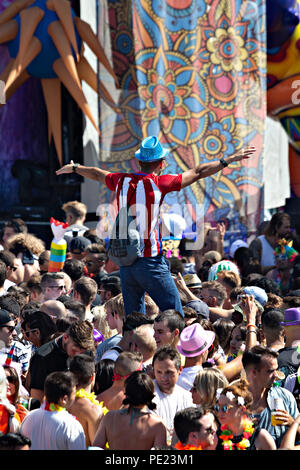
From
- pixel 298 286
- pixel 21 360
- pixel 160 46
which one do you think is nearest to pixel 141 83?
pixel 160 46

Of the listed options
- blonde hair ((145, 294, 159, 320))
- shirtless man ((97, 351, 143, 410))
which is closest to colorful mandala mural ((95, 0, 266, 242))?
blonde hair ((145, 294, 159, 320))

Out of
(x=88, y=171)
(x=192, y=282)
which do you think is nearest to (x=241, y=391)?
(x=88, y=171)

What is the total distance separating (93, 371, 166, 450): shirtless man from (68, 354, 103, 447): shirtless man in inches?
11.9

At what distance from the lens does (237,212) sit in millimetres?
11680

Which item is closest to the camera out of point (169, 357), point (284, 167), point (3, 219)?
point (169, 357)

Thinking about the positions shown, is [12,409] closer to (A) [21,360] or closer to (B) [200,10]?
(A) [21,360]

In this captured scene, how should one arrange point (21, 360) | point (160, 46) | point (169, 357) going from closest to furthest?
point (169, 357), point (21, 360), point (160, 46)

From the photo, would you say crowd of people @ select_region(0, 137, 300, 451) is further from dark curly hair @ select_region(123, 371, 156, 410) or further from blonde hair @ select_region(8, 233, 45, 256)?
blonde hair @ select_region(8, 233, 45, 256)

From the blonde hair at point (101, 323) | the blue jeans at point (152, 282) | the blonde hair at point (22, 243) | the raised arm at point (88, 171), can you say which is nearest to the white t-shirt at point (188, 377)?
the blue jeans at point (152, 282)

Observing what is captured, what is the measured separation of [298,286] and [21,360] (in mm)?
2792

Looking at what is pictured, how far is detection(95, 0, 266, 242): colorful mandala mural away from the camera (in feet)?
38.1

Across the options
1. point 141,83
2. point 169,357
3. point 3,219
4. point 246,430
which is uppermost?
point 141,83

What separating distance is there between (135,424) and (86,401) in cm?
48

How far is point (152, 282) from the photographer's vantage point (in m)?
6.28
